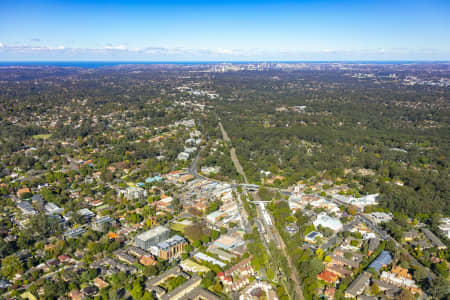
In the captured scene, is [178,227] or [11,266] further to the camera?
[178,227]

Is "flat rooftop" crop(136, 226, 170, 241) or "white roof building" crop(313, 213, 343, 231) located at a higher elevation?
"flat rooftop" crop(136, 226, 170, 241)

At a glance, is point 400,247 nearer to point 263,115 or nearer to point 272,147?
point 272,147

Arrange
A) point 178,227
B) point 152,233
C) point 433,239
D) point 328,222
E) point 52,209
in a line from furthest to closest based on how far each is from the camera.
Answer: point 52,209 → point 328,222 → point 178,227 → point 433,239 → point 152,233

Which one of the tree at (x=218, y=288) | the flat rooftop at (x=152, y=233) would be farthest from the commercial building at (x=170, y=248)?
the tree at (x=218, y=288)

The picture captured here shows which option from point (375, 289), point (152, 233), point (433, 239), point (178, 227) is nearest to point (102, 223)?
point (152, 233)

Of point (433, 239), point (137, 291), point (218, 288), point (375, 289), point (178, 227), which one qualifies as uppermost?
point (137, 291)

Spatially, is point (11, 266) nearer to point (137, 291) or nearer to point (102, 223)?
point (102, 223)

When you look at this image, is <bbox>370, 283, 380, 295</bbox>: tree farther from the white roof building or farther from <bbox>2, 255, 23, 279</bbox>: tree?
<bbox>2, 255, 23, 279</bbox>: tree

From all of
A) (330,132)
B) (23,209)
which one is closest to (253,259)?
(23,209)

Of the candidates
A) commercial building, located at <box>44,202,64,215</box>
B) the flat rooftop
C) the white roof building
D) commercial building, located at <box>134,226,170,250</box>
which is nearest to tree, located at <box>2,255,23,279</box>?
commercial building, located at <box>44,202,64,215</box>
